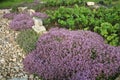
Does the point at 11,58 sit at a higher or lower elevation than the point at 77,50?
lower

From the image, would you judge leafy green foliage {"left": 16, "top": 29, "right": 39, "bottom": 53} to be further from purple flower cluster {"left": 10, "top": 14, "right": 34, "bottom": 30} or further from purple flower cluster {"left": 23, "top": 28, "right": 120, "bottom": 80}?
purple flower cluster {"left": 23, "top": 28, "right": 120, "bottom": 80}

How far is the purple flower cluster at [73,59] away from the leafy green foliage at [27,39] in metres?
0.74

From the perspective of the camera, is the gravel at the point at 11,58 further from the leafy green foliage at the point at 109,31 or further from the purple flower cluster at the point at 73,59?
the leafy green foliage at the point at 109,31

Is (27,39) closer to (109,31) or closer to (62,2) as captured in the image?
(109,31)

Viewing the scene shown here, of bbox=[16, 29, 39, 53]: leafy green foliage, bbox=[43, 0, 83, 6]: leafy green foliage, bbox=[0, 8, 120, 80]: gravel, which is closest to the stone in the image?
bbox=[16, 29, 39, 53]: leafy green foliage

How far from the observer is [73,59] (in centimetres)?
867

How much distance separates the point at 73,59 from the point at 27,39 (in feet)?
10.1

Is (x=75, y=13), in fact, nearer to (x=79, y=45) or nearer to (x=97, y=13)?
(x=97, y=13)

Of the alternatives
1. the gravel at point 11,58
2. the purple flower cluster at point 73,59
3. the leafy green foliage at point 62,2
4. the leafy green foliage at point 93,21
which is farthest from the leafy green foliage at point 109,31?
the leafy green foliage at point 62,2

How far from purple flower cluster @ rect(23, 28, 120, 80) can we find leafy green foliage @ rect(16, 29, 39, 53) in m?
0.74

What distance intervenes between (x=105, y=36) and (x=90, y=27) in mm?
1475

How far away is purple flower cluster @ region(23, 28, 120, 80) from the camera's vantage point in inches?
326

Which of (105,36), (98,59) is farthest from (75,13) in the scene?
(98,59)

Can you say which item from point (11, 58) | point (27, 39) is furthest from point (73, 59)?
point (27, 39)
